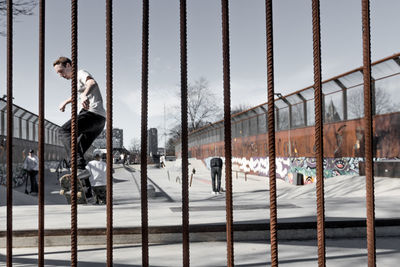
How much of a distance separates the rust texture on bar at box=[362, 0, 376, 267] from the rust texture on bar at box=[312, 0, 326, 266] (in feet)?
0.64

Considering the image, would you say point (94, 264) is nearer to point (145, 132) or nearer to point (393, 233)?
point (145, 132)

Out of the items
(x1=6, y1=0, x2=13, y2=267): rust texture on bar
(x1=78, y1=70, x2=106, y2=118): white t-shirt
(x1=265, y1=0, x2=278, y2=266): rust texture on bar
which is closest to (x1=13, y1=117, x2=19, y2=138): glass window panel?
(x1=78, y1=70, x2=106, y2=118): white t-shirt

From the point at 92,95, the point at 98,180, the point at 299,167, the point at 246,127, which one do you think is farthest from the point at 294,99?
the point at 92,95

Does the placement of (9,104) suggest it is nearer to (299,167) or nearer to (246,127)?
(299,167)

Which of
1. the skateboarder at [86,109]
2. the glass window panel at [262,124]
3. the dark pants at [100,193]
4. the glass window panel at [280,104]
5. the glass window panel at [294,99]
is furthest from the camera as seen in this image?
the glass window panel at [262,124]

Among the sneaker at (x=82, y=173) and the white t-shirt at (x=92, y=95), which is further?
the sneaker at (x=82, y=173)

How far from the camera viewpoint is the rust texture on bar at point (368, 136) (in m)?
1.65

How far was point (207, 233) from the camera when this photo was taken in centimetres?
336

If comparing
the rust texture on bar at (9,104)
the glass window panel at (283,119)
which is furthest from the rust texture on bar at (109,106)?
the glass window panel at (283,119)

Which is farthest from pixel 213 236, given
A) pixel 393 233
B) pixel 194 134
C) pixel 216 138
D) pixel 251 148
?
pixel 194 134

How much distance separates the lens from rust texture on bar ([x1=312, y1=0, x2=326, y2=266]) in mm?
1652

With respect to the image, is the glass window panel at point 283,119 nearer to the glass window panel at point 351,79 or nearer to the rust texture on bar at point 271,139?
the glass window panel at point 351,79

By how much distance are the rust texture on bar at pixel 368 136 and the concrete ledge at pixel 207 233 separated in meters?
1.70

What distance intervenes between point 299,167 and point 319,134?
59.5 ft
